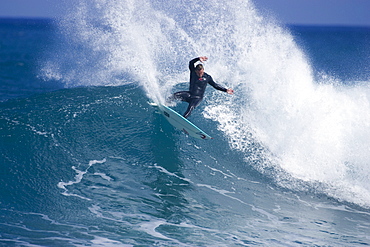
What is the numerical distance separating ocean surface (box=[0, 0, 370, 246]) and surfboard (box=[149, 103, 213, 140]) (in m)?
0.49

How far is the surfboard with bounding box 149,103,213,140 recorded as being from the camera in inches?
320

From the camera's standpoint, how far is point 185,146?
8922 mm

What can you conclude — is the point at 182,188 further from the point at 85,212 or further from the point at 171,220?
the point at 85,212

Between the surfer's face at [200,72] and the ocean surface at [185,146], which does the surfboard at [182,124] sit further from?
the surfer's face at [200,72]

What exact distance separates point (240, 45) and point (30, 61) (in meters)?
15.4

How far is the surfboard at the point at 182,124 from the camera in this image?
26.7 feet

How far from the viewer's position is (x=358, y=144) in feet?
30.5

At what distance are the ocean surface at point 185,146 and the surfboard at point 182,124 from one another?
1.60ft

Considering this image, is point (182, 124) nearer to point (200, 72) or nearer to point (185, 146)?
point (185, 146)

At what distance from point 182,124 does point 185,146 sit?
70 centimetres

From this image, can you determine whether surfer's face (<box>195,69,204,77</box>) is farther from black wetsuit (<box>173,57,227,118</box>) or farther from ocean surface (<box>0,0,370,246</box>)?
ocean surface (<box>0,0,370,246</box>)

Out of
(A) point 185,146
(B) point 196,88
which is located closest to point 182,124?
(A) point 185,146

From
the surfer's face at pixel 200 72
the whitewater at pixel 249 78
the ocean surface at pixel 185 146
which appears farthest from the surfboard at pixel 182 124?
the whitewater at pixel 249 78

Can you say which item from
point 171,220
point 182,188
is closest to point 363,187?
point 182,188
